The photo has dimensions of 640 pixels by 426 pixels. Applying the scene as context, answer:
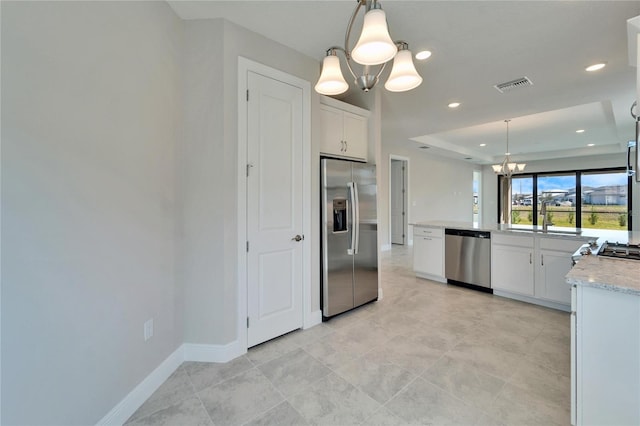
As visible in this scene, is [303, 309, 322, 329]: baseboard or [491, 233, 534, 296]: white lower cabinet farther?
[491, 233, 534, 296]: white lower cabinet

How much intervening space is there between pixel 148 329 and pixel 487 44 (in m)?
3.46

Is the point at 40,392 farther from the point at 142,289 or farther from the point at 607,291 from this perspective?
the point at 607,291

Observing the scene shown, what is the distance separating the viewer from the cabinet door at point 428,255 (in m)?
4.02

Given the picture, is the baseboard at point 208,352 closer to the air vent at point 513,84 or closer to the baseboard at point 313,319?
the baseboard at point 313,319

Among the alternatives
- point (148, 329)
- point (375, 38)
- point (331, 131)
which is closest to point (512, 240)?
point (331, 131)

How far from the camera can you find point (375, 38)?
1.31 metres

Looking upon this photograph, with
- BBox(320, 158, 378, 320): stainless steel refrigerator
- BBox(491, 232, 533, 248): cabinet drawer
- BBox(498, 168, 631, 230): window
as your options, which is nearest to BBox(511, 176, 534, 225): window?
BBox(498, 168, 631, 230): window

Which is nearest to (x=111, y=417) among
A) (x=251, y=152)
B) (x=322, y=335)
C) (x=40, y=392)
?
(x=40, y=392)

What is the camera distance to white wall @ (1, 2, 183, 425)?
105 cm

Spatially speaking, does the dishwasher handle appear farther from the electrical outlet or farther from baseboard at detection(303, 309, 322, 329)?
the electrical outlet

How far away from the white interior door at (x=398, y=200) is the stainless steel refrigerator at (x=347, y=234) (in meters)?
4.47

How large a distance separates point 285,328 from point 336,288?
64 centimetres

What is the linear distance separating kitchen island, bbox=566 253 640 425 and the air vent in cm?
251

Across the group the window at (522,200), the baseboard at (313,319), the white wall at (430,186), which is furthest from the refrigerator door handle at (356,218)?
the window at (522,200)
